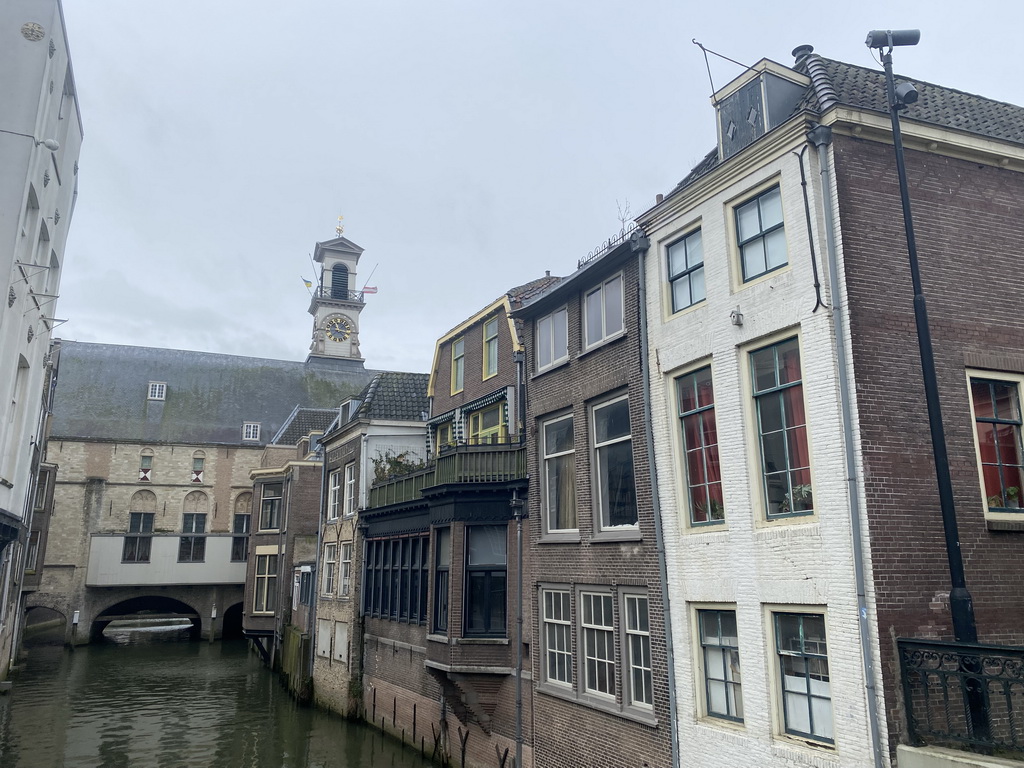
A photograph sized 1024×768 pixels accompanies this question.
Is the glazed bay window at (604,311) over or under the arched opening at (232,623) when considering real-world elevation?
over

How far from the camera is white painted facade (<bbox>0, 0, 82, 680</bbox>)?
17016mm

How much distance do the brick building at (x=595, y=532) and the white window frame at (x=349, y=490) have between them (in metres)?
12.9

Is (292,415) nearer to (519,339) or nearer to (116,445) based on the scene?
(116,445)

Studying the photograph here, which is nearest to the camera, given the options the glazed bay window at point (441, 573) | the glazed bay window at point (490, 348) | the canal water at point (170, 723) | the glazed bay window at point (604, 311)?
the glazed bay window at point (604, 311)

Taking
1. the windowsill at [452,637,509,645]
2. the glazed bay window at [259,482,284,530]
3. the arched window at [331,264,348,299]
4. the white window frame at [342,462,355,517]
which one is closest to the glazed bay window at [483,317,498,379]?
the windowsill at [452,637,509,645]

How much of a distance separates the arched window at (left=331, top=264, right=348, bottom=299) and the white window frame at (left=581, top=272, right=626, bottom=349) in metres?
62.9

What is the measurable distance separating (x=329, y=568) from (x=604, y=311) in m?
19.9

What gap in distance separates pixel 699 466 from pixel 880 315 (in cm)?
362

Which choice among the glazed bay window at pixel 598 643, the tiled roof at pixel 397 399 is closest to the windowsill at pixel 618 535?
the glazed bay window at pixel 598 643

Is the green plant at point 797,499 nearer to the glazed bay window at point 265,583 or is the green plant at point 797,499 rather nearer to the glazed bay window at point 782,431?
the glazed bay window at point 782,431

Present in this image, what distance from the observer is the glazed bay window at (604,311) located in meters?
15.2

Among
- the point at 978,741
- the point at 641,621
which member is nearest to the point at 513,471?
the point at 641,621

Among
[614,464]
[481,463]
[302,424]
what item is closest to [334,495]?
[481,463]

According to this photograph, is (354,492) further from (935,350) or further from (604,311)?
(935,350)
